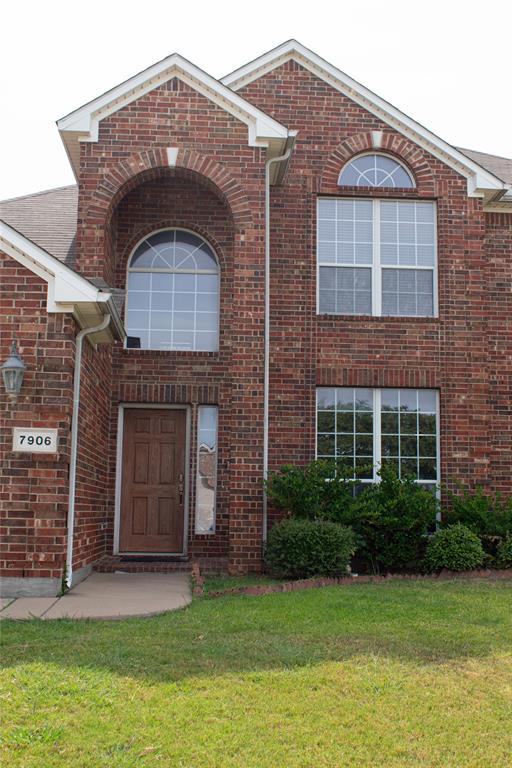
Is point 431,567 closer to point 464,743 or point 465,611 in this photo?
point 465,611

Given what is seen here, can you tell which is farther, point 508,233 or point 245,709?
point 508,233

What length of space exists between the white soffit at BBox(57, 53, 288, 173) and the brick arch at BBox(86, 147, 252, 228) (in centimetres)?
63

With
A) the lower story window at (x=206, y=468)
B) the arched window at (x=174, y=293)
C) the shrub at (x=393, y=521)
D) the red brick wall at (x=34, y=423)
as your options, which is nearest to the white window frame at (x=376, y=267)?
the arched window at (x=174, y=293)

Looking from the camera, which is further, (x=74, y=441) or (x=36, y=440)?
(x=74, y=441)

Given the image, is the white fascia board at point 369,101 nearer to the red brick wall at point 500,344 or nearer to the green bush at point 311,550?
the red brick wall at point 500,344

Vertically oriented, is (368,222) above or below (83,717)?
above

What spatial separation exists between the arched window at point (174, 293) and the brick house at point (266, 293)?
24mm

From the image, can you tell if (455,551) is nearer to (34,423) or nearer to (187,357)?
(187,357)

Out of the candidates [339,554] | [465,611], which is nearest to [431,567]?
[339,554]

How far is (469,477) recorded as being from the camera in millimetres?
12555

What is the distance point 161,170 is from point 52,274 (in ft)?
10.8

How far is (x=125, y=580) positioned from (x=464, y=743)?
6.77 metres

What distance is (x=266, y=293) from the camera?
12.1m

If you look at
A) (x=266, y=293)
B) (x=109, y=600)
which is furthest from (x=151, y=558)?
(x=266, y=293)
